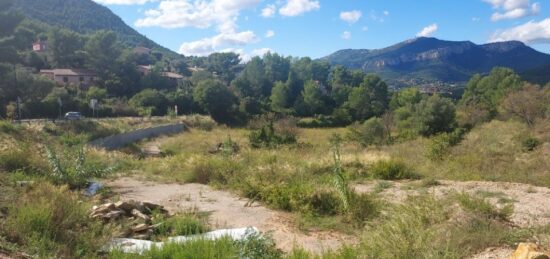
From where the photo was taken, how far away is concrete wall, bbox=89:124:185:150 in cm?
2676

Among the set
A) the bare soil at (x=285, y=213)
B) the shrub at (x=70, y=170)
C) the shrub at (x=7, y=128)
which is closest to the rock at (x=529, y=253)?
the bare soil at (x=285, y=213)

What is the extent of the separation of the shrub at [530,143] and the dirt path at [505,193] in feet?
46.0

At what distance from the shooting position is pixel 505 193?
10109 millimetres

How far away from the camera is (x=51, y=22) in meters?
117

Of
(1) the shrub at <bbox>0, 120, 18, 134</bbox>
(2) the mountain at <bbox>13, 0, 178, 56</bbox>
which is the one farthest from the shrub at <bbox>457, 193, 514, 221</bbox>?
(2) the mountain at <bbox>13, 0, 178, 56</bbox>

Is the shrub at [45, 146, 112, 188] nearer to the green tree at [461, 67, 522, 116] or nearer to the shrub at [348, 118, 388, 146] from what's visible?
the shrub at [348, 118, 388, 146]

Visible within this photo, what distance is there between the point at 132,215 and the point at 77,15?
451ft

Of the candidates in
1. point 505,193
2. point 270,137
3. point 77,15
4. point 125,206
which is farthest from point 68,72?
point 77,15

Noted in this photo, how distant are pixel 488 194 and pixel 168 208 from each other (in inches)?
264

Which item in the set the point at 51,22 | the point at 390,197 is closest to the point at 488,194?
the point at 390,197

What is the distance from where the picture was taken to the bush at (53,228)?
564cm

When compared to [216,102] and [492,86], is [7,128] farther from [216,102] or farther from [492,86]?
[492,86]

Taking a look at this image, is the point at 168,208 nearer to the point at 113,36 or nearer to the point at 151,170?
the point at 151,170

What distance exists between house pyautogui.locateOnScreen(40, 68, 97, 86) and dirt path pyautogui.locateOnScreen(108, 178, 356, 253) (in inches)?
1990
